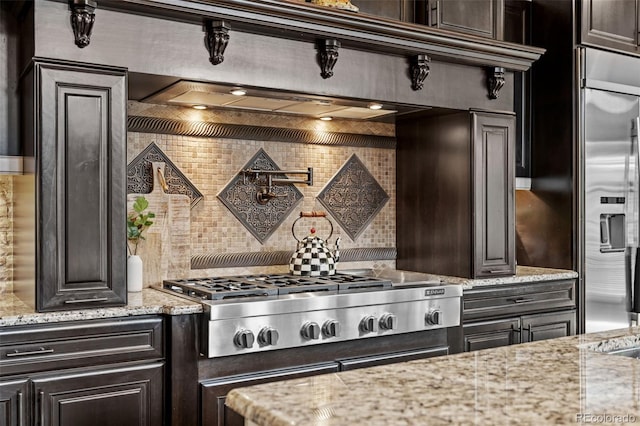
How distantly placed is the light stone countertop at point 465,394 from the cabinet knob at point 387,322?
1.51m

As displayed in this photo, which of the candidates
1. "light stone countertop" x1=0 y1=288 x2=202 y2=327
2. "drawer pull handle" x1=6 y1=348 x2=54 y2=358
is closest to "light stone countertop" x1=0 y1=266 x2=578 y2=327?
"light stone countertop" x1=0 y1=288 x2=202 y2=327

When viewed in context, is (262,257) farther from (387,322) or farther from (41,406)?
(41,406)

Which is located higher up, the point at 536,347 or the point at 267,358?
the point at 536,347

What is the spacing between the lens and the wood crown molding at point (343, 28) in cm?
275

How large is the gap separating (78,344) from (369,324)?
1248 millimetres

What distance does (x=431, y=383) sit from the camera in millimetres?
1315

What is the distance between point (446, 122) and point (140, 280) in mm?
1897

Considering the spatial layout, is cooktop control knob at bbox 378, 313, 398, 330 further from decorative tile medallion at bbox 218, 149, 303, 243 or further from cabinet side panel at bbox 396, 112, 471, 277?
decorative tile medallion at bbox 218, 149, 303, 243

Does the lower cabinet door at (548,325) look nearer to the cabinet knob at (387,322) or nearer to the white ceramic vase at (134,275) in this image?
the cabinet knob at (387,322)

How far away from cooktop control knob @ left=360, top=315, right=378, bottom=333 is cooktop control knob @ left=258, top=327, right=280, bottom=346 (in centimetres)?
46

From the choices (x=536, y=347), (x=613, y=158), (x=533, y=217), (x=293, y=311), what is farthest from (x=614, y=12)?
(x=536, y=347)

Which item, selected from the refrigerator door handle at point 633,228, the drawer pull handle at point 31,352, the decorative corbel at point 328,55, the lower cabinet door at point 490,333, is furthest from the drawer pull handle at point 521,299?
the drawer pull handle at point 31,352

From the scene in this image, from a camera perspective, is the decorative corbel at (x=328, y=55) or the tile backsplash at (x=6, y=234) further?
the decorative corbel at (x=328, y=55)

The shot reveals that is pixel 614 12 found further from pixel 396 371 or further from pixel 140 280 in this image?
pixel 396 371
